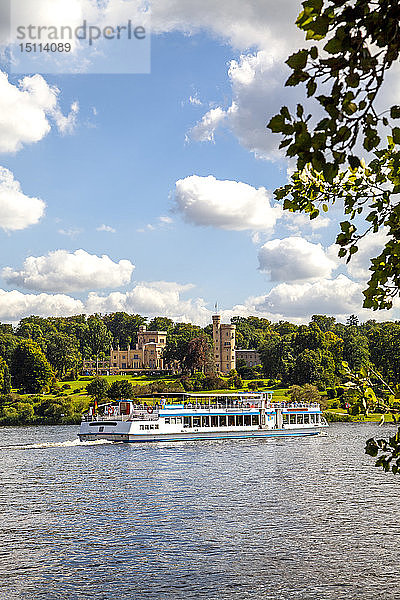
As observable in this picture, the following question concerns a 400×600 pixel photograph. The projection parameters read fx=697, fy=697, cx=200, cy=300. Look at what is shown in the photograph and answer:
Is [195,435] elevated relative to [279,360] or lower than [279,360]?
lower

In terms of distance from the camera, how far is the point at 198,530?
3023cm

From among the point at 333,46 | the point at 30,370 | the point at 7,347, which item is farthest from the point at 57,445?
the point at 7,347

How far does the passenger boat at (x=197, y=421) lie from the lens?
76688 millimetres

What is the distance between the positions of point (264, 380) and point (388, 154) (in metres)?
170

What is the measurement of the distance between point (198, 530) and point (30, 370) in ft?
434

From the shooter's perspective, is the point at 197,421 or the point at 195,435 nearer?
the point at 195,435

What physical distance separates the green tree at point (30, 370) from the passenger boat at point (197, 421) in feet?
241

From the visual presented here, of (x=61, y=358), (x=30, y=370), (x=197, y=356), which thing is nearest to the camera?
(x=30, y=370)

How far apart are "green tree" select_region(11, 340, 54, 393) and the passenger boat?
73549 mm

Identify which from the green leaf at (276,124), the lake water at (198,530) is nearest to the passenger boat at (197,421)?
the lake water at (198,530)

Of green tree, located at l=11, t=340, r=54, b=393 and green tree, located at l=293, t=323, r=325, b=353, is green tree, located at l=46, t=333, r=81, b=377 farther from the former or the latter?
green tree, located at l=293, t=323, r=325, b=353

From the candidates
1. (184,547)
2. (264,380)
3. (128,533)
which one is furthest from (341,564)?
(264,380)

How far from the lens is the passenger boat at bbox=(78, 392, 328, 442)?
76.7 meters

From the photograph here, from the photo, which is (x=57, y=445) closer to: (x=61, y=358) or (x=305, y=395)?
(x=305, y=395)
